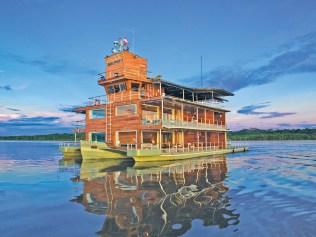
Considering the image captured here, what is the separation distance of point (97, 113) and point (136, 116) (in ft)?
23.4

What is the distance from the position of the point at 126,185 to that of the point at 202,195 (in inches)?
191

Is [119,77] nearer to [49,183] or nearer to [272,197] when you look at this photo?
[49,183]

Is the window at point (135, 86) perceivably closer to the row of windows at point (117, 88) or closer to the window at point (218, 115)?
the row of windows at point (117, 88)

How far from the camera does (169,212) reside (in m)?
9.22

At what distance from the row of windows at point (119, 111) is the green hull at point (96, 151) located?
4502 millimetres

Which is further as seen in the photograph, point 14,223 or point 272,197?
point 272,197

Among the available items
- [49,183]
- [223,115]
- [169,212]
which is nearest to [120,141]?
[49,183]

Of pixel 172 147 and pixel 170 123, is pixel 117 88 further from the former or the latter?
pixel 172 147

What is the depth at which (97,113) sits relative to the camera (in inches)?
1427


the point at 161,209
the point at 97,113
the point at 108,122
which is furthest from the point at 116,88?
the point at 161,209

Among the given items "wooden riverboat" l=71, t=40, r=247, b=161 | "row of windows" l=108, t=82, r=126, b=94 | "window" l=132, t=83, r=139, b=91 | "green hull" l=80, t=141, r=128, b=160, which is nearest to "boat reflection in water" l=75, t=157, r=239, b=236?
"wooden riverboat" l=71, t=40, r=247, b=161

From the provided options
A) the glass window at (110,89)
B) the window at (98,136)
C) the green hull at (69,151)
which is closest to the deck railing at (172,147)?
the window at (98,136)

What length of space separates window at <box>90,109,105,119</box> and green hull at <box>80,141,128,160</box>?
16.2ft

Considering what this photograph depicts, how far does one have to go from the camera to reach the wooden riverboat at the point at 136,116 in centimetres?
3120
